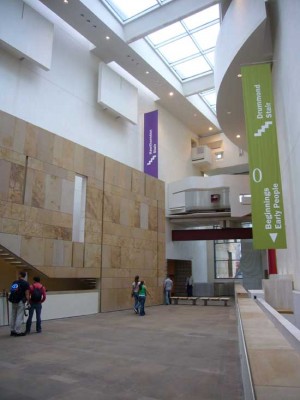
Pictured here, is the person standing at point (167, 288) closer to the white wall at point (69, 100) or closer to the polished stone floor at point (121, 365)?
the white wall at point (69, 100)

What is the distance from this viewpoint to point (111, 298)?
15156mm

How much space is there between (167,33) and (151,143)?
6.23m

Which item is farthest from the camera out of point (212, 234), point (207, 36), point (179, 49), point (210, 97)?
point (210, 97)

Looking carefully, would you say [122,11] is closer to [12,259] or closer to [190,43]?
[190,43]

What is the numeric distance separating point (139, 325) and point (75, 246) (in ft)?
15.6

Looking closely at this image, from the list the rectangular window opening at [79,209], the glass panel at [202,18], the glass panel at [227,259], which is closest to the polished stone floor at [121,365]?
the rectangular window opening at [79,209]

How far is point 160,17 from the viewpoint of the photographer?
53.7ft

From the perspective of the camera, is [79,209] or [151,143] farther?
[151,143]

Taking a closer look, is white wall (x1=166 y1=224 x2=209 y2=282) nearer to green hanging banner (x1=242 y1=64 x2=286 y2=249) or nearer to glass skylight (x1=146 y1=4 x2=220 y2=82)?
glass skylight (x1=146 y1=4 x2=220 y2=82)

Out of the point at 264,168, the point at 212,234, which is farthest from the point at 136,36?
the point at 212,234

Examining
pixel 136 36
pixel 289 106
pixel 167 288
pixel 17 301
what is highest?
pixel 136 36

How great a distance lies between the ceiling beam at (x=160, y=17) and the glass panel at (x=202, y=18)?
1.67 m

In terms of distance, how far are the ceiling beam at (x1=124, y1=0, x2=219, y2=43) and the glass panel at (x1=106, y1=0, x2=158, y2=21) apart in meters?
0.32

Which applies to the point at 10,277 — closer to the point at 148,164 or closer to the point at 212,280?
the point at 148,164
